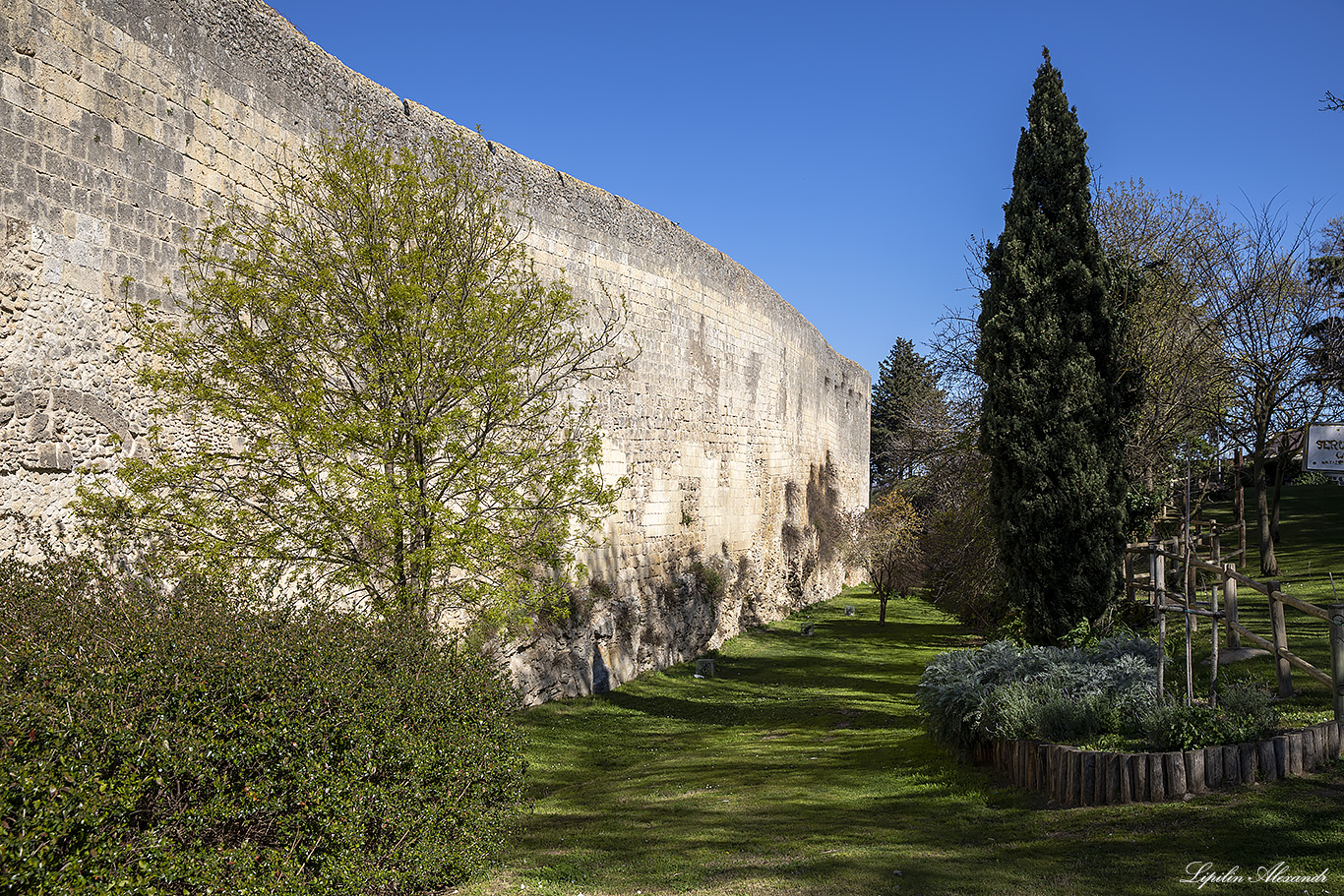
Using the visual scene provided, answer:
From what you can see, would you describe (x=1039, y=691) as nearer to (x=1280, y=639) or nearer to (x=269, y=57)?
(x=1280, y=639)

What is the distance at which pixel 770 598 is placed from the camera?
898 inches

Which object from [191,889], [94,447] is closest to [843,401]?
[94,447]

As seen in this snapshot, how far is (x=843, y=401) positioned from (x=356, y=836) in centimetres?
2943

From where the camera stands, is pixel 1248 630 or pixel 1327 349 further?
pixel 1327 349

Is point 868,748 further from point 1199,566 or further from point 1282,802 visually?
point 1282,802

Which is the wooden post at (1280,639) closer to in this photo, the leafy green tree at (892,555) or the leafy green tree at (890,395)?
the leafy green tree at (892,555)

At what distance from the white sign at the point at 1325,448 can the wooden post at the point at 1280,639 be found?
3.10 ft

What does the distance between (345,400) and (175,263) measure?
5.89 feet

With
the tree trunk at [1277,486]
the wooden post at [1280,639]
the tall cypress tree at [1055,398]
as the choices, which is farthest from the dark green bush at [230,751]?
the tree trunk at [1277,486]

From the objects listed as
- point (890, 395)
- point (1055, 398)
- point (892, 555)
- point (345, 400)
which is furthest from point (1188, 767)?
point (890, 395)

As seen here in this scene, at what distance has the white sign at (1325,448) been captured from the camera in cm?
566

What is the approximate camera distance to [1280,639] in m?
6.62

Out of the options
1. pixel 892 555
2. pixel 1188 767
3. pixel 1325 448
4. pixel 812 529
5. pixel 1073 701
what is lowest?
pixel 1188 767

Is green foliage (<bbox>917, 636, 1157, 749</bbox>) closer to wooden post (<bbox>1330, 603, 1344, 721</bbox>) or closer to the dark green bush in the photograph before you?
wooden post (<bbox>1330, 603, 1344, 721</bbox>)
